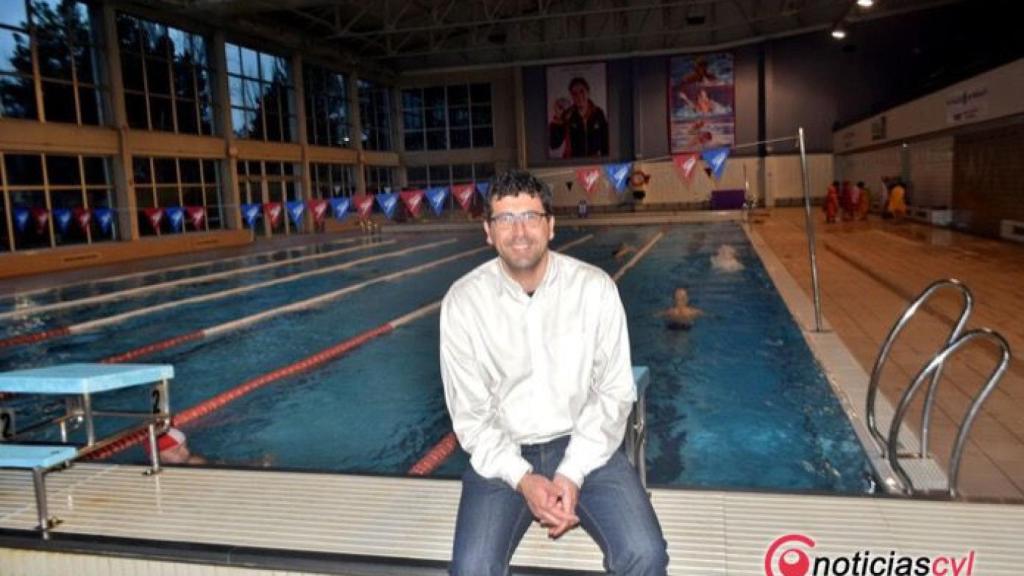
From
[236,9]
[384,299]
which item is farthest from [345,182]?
[384,299]

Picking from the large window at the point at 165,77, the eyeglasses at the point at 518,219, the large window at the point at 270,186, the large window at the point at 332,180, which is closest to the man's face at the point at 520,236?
the eyeglasses at the point at 518,219

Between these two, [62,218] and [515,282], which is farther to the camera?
[62,218]

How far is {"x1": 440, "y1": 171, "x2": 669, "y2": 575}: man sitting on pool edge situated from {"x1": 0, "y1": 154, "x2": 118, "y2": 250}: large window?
16.5 m

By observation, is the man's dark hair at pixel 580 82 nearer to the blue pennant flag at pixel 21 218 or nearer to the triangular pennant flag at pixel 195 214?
the triangular pennant flag at pixel 195 214

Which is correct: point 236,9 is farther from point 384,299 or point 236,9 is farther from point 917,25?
point 917,25

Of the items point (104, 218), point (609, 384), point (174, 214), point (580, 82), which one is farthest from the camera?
point (580, 82)

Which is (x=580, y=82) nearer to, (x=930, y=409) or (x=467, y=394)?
(x=930, y=409)

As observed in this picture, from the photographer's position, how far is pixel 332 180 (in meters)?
27.5

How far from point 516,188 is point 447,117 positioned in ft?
101

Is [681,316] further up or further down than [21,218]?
further down

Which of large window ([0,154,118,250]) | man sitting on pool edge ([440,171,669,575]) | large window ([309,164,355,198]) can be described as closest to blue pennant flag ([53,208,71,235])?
large window ([0,154,118,250])

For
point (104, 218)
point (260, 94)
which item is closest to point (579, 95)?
point (260, 94)

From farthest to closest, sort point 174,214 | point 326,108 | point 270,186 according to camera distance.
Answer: point 326,108
point 270,186
point 174,214

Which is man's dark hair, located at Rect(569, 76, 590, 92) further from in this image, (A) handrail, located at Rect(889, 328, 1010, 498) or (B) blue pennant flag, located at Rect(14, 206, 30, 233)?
(A) handrail, located at Rect(889, 328, 1010, 498)
